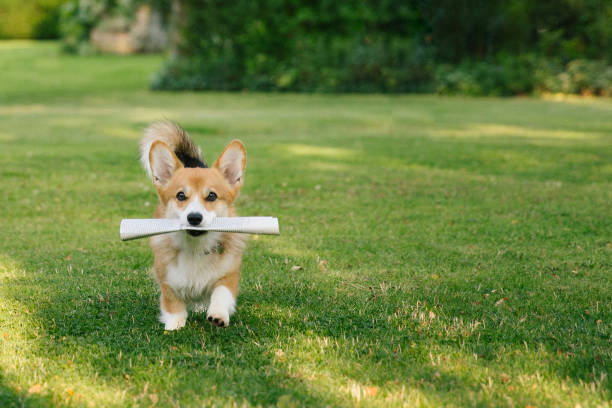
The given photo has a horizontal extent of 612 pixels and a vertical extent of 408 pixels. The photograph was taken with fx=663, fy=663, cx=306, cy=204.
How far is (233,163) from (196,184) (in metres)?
0.43

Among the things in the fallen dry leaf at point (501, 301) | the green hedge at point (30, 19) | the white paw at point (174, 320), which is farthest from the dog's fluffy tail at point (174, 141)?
the green hedge at point (30, 19)

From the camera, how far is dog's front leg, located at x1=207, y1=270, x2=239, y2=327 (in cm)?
408

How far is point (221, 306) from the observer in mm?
4141

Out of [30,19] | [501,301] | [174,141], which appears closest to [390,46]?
[174,141]

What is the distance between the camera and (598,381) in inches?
137

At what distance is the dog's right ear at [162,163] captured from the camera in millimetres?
4541

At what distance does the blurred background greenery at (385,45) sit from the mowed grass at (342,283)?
45.4 ft

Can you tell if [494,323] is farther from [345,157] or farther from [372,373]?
[345,157]

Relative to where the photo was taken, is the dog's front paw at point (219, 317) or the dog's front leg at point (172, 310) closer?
the dog's front paw at point (219, 317)

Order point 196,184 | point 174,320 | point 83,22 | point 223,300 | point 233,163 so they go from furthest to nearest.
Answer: point 83,22 < point 233,163 < point 196,184 < point 174,320 < point 223,300

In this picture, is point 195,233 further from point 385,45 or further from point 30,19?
point 30,19

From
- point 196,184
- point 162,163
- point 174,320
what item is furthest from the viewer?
point 162,163

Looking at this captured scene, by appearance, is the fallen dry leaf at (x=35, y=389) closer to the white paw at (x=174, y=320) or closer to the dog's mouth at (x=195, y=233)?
the white paw at (x=174, y=320)

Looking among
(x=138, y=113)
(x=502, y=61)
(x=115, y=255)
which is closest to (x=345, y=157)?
(x=115, y=255)
